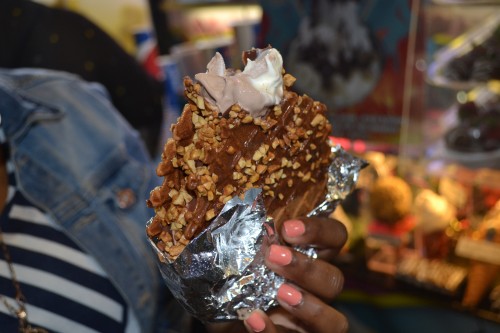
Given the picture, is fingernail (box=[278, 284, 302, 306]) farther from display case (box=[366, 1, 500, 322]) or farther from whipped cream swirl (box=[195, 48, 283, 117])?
display case (box=[366, 1, 500, 322])

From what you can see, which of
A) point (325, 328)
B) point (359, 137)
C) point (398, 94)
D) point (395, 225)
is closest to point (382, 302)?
point (395, 225)

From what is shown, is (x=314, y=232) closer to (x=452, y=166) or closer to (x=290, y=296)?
(x=290, y=296)

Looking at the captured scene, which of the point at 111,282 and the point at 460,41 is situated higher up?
the point at 460,41

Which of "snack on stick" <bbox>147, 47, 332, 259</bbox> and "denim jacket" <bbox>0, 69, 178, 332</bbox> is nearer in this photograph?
"snack on stick" <bbox>147, 47, 332, 259</bbox>

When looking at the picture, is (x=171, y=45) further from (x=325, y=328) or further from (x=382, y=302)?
(x=325, y=328)

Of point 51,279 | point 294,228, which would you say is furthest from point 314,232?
point 51,279

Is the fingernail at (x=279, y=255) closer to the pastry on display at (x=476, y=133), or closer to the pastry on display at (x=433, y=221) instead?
the pastry on display at (x=476, y=133)

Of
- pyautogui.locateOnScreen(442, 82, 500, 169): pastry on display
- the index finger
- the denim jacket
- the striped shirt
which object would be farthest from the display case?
the striped shirt
